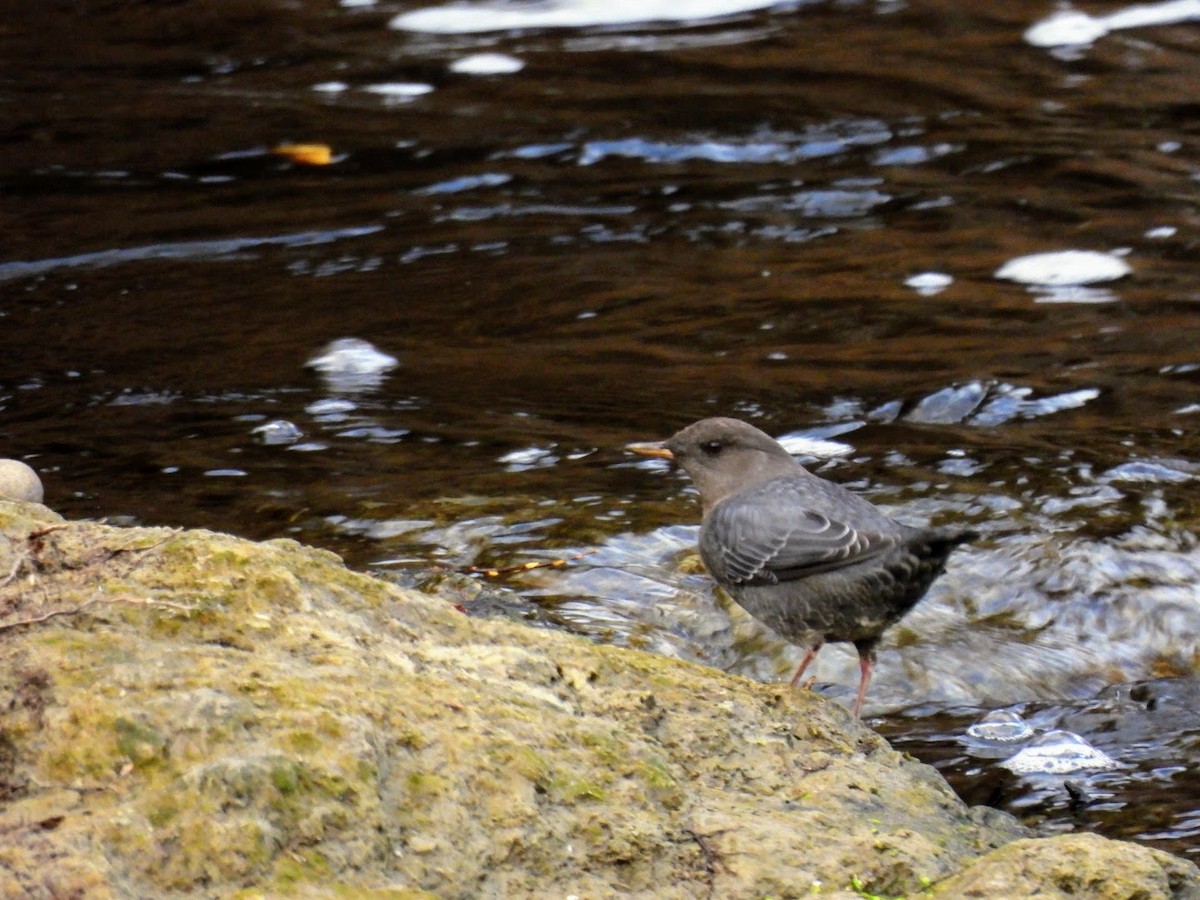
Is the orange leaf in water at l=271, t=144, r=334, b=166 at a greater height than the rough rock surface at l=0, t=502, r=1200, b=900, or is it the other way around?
the rough rock surface at l=0, t=502, r=1200, b=900

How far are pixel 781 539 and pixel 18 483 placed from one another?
189cm

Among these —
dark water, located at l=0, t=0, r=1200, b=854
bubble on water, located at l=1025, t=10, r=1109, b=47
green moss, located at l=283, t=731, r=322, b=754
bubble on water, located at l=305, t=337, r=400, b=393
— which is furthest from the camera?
bubble on water, located at l=1025, t=10, r=1109, b=47

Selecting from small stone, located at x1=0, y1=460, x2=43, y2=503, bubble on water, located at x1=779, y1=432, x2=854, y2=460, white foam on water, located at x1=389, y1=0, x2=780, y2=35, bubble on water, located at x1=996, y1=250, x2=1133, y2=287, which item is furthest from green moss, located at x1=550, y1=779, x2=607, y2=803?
white foam on water, located at x1=389, y1=0, x2=780, y2=35

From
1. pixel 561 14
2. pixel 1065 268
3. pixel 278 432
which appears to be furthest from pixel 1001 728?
pixel 561 14

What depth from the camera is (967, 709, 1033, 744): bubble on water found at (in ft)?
15.4

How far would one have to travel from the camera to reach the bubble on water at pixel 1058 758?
445 cm

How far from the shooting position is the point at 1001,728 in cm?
475

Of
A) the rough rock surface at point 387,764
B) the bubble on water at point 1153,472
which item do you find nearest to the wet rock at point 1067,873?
the rough rock surface at point 387,764

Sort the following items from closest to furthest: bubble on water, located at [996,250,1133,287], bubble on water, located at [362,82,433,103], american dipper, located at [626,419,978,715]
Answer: american dipper, located at [626,419,978,715], bubble on water, located at [996,250,1133,287], bubble on water, located at [362,82,433,103]

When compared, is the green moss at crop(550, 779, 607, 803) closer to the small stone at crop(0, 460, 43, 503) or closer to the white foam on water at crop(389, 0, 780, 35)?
the small stone at crop(0, 460, 43, 503)

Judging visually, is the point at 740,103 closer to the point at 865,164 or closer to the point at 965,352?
the point at 865,164

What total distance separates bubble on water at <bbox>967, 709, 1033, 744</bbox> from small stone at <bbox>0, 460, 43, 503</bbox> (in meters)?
2.56

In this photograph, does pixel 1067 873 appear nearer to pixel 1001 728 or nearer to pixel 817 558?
pixel 817 558

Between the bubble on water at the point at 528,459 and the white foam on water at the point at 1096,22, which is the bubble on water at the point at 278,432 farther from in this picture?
the white foam on water at the point at 1096,22
